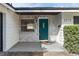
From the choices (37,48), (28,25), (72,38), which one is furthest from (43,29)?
(72,38)

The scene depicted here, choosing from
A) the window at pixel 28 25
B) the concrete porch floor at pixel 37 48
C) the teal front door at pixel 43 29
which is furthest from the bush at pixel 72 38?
the window at pixel 28 25

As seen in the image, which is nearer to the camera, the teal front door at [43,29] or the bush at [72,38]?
the bush at [72,38]

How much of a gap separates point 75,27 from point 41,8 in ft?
20.3

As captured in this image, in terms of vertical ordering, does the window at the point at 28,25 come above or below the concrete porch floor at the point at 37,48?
above

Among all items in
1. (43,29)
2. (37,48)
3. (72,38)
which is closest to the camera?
(72,38)

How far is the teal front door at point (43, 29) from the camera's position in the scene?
2057 centimetres

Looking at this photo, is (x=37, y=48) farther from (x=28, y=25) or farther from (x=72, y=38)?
(x=28, y=25)

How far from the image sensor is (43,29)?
813 inches

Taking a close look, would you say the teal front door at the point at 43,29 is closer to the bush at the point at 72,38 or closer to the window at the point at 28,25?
the window at the point at 28,25

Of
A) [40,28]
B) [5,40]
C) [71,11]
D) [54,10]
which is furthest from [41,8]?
[5,40]

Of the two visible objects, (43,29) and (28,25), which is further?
(28,25)

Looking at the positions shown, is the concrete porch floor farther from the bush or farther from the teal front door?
the teal front door

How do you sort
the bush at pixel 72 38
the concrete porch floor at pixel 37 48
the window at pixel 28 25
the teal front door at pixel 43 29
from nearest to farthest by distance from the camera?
the bush at pixel 72 38 < the concrete porch floor at pixel 37 48 < the teal front door at pixel 43 29 < the window at pixel 28 25

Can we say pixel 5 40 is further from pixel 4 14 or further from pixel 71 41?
pixel 71 41
